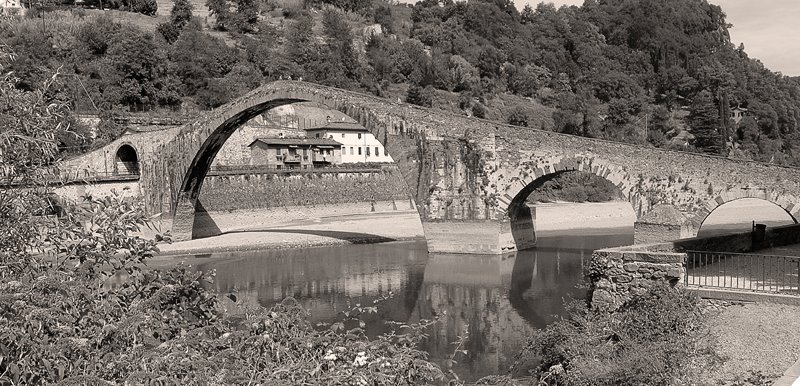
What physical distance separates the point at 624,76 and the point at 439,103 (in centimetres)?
3385

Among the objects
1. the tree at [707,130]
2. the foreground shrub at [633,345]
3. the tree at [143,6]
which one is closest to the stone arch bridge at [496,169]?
the foreground shrub at [633,345]

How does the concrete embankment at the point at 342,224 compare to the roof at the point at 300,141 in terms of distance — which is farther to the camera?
the roof at the point at 300,141

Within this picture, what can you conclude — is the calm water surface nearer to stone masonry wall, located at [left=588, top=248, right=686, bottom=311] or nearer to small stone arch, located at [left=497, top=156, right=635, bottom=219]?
small stone arch, located at [left=497, top=156, right=635, bottom=219]

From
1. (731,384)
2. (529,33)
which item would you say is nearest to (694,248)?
(731,384)

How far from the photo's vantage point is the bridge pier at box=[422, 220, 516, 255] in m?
30.7

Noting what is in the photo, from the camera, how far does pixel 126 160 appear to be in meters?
45.8

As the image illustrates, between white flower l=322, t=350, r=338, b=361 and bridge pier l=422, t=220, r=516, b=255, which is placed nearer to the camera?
white flower l=322, t=350, r=338, b=361

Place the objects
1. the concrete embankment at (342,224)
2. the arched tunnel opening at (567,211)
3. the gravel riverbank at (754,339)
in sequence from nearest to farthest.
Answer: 1. the gravel riverbank at (754,339)
2. the arched tunnel opening at (567,211)
3. the concrete embankment at (342,224)

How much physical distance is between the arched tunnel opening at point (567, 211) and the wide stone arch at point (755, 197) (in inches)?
130

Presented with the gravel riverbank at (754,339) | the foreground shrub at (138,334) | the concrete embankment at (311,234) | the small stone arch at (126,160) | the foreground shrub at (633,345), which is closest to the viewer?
the foreground shrub at (138,334)

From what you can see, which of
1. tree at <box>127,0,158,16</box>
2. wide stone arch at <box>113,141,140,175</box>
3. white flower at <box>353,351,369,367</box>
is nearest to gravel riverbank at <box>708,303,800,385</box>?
white flower at <box>353,351,369,367</box>

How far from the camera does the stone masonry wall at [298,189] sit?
4331cm

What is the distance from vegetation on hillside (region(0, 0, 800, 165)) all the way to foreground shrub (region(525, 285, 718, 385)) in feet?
143

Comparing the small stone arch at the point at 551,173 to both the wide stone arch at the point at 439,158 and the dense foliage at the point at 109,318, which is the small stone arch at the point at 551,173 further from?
the dense foliage at the point at 109,318
